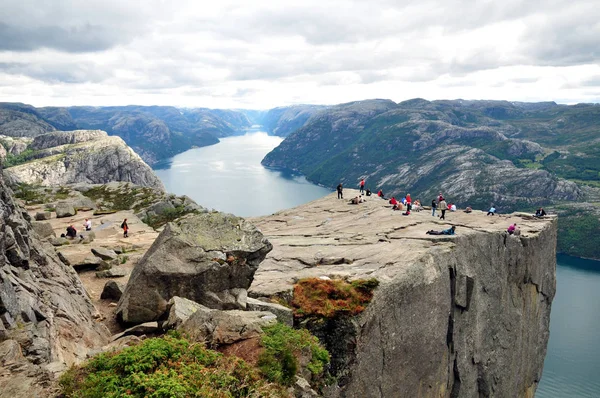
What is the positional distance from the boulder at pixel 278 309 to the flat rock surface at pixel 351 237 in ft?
7.74

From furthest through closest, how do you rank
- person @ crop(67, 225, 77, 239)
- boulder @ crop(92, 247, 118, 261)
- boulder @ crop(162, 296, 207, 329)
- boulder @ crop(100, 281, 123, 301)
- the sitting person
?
the sitting person → person @ crop(67, 225, 77, 239) → boulder @ crop(92, 247, 118, 261) → boulder @ crop(100, 281, 123, 301) → boulder @ crop(162, 296, 207, 329)

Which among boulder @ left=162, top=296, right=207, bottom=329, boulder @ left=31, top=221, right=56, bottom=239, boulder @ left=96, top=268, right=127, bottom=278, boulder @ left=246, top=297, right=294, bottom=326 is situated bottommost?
boulder @ left=96, top=268, right=127, bottom=278

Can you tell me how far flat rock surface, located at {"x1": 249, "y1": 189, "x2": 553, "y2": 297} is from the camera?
81.7ft

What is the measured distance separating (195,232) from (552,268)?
49414 mm

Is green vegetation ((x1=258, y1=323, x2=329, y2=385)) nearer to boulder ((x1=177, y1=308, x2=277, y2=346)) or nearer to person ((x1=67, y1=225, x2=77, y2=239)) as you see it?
boulder ((x1=177, y1=308, x2=277, y2=346))

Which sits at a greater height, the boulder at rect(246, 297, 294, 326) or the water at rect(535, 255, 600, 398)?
the boulder at rect(246, 297, 294, 326)

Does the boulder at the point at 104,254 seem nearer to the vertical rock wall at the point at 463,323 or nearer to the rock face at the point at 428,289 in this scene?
the rock face at the point at 428,289

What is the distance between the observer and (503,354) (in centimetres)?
3834

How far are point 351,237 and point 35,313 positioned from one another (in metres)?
24.4

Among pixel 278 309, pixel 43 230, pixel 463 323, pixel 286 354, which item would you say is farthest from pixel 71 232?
pixel 463 323

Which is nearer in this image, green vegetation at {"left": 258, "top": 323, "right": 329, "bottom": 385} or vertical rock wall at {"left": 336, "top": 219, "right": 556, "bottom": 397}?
green vegetation at {"left": 258, "top": 323, "right": 329, "bottom": 385}

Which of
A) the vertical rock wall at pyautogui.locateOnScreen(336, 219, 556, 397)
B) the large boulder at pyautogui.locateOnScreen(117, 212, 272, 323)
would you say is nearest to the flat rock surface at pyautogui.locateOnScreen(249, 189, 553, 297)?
the vertical rock wall at pyautogui.locateOnScreen(336, 219, 556, 397)

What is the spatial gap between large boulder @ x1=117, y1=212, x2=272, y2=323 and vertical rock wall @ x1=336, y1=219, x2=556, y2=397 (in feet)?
23.1

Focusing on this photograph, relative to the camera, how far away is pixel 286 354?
48.4 ft
